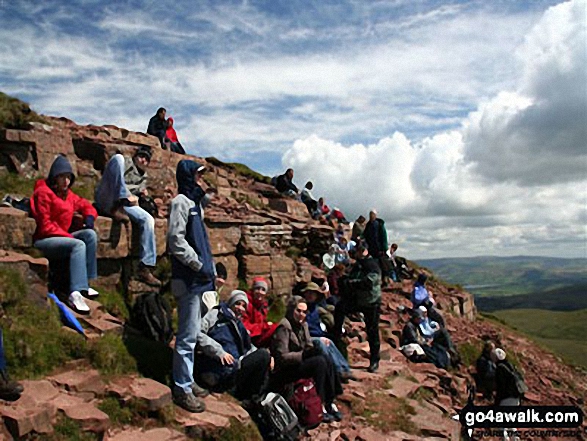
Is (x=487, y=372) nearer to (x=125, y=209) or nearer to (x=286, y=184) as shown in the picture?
(x=125, y=209)

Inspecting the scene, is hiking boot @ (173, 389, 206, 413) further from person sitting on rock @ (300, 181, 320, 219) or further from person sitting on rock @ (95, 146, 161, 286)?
person sitting on rock @ (300, 181, 320, 219)

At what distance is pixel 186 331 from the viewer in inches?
298

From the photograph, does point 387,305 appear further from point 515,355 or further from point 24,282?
point 24,282

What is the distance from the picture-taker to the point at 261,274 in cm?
1631

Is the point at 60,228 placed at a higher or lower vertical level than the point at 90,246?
higher

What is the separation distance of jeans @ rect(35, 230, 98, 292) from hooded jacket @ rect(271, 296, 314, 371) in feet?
12.7

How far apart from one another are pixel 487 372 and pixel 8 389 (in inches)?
541

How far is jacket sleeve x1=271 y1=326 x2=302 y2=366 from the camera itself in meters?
8.61

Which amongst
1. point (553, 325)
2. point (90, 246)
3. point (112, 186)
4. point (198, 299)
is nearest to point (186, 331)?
point (198, 299)

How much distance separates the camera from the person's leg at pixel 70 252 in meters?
8.59

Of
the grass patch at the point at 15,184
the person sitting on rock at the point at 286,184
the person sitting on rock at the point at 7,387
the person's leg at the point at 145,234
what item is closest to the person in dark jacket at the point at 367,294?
the person's leg at the point at 145,234

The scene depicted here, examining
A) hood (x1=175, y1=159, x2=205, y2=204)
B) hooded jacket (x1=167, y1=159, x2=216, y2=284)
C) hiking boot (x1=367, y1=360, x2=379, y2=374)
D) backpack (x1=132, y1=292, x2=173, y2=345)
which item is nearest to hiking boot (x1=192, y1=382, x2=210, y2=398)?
hooded jacket (x1=167, y1=159, x2=216, y2=284)

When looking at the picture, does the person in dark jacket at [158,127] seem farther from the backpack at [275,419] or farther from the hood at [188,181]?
the backpack at [275,419]

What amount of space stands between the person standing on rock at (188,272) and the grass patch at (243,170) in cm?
2055
